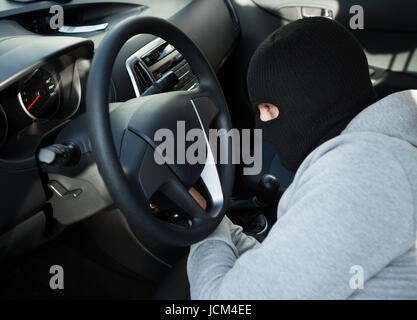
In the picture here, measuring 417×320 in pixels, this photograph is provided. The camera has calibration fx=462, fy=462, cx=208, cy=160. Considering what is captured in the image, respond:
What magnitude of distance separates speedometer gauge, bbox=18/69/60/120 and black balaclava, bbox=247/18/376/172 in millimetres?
542

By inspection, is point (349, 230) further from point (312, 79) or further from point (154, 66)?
point (154, 66)

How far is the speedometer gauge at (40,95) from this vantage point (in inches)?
43.6

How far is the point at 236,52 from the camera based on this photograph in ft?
7.27

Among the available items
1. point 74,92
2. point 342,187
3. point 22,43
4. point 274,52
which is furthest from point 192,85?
point 342,187

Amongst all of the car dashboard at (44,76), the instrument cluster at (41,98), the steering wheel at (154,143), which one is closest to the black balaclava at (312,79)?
the steering wheel at (154,143)

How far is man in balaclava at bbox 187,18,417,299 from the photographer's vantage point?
0.68m

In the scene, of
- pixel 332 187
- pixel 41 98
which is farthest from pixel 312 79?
pixel 41 98

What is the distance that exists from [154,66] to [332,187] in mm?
954

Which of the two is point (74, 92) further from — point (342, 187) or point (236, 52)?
point (236, 52)

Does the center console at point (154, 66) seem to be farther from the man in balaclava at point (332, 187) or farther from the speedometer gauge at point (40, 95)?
the man in balaclava at point (332, 187)

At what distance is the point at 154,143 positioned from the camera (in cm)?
92

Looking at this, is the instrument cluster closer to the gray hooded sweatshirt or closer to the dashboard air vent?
the dashboard air vent

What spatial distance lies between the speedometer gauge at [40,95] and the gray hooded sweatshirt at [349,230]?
0.66 meters

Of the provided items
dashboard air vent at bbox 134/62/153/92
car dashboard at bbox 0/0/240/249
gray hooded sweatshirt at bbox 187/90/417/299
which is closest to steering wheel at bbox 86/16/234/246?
car dashboard at bbox 0/0/240/249
